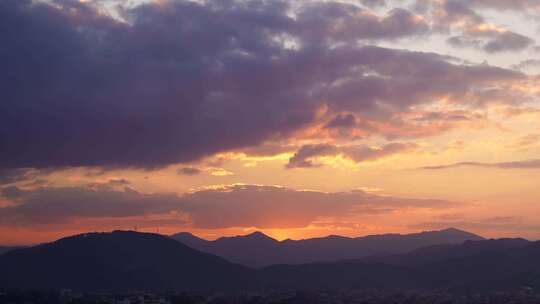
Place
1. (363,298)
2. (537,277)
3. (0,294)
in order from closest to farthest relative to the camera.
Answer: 1. (0,294)
2. (363,298)
3. (537,277)

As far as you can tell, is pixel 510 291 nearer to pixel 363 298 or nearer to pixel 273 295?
pixel 363 298

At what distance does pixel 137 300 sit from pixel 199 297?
14121 mm

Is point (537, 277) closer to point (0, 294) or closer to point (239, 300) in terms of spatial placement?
point (239, 300)

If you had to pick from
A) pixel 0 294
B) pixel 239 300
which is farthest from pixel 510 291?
pixel 0 294

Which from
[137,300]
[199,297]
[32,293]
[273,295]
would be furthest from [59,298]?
[273,295]

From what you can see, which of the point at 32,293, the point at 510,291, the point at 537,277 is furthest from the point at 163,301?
the point at 537,277

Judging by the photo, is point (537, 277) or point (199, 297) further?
point (537, 277)

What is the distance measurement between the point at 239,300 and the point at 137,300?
22524 mm

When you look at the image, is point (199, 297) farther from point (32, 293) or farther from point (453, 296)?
point (453, 296)

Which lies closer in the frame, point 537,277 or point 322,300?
point 322,300

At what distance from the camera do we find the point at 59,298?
174 meters

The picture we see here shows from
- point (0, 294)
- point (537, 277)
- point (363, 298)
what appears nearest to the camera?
point (0, 294)

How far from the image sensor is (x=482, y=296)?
174 m

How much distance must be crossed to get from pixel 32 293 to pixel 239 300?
46.6 meters
